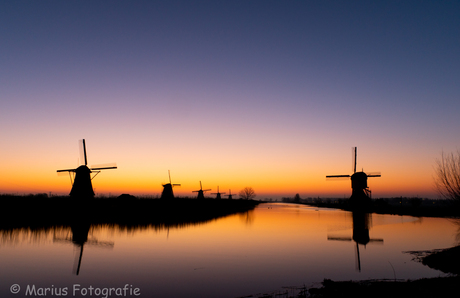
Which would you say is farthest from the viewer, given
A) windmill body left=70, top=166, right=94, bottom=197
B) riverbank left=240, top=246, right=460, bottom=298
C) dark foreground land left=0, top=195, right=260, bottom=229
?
windmill body left=70, top=166, right=94, bottom=197

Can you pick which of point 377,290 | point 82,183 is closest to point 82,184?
point 82,183

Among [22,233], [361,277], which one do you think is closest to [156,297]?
[361,277]

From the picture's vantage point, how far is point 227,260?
16.2 meters

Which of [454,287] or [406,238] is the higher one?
[454,287]

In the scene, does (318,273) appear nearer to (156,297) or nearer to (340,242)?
(156,297)

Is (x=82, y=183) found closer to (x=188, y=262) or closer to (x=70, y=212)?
(x=70, y=212)

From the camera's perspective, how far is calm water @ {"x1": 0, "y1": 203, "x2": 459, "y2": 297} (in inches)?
455

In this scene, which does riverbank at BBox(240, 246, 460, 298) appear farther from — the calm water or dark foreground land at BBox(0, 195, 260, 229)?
dark foreground land at BBox(0, 195, 260, 229)

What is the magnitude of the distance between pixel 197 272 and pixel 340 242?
510 inches

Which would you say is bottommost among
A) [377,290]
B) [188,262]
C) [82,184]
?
[188,262]

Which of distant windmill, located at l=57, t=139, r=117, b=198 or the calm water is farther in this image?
distant windmill, located at l=57, t=139, r=117, b=198

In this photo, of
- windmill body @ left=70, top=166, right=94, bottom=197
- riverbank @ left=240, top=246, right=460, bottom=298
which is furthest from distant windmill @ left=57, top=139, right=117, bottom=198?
riverbank @ left=240, top=246, right=460, bottom=298

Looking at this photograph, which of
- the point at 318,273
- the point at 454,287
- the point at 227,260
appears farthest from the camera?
the point at 227,260

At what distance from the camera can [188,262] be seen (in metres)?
15.6
